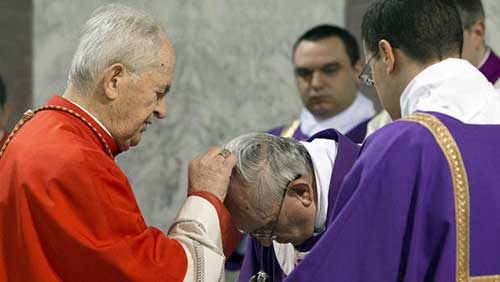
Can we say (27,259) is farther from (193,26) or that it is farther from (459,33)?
(193,26)

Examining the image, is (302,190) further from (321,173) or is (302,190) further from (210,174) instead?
(210,174)

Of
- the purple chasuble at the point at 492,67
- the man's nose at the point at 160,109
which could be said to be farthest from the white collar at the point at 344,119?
the man's nose at the point at 160,109

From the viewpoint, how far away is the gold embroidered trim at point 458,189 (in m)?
3.07

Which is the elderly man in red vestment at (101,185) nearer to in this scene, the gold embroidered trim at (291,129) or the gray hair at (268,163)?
the gray hair at (268,163)

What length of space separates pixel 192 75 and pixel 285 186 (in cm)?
257

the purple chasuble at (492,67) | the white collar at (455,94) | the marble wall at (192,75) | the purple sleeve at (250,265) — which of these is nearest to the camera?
the white collar at (455,94)

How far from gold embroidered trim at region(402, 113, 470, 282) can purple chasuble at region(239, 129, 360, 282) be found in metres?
0.62

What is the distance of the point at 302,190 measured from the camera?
145 inches

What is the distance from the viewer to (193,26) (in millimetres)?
6133

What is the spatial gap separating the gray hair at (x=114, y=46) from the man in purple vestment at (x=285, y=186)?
1.67 feet

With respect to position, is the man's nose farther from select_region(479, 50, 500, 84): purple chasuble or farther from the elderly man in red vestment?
select_region(479, 50, 500, 84): purple chasuble

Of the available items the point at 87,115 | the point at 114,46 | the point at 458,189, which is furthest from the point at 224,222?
the point at 458,189

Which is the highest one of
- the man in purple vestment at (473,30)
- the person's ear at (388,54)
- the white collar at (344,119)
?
the person's ear at (388,54)

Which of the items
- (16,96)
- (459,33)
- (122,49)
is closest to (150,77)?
(122,49)
